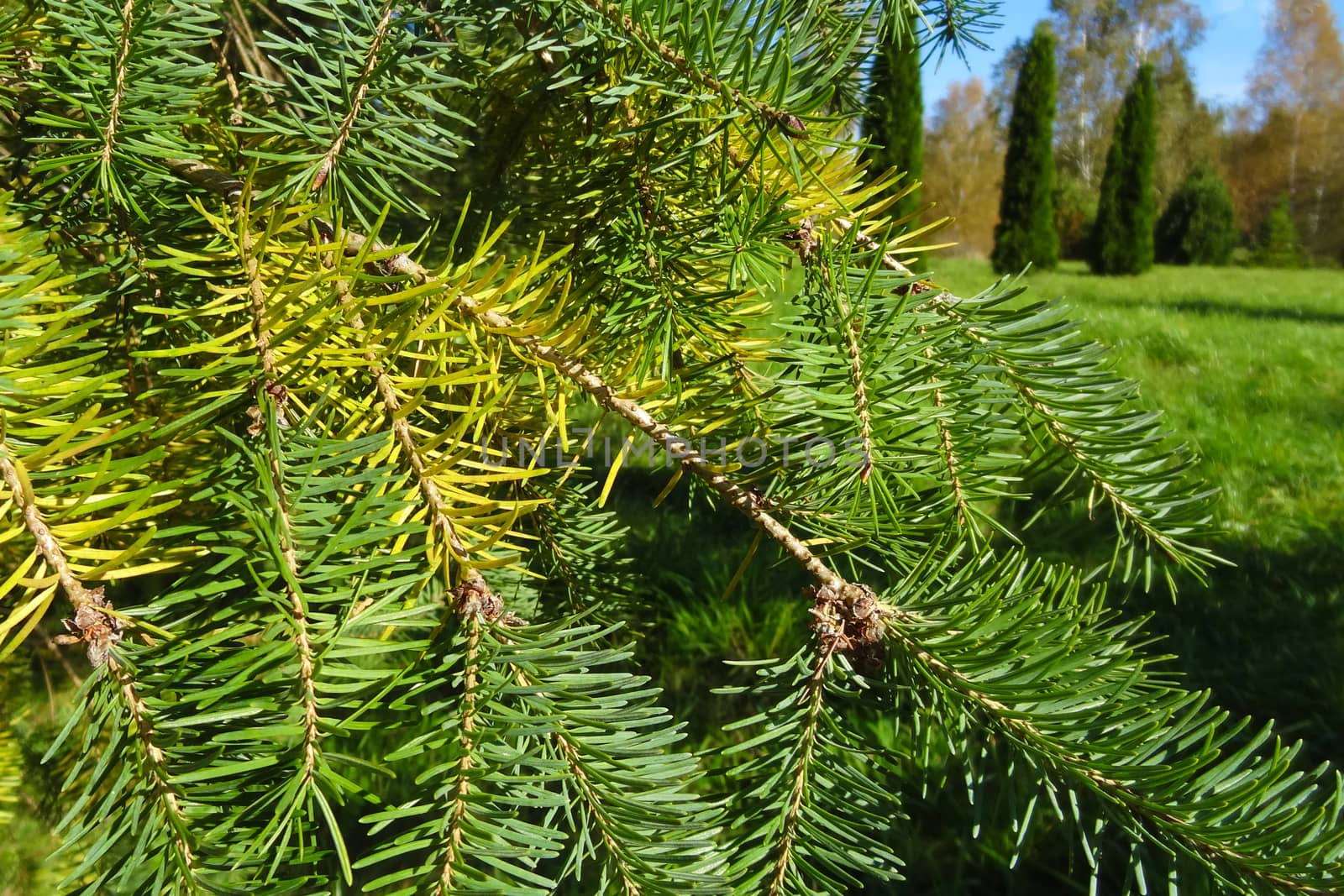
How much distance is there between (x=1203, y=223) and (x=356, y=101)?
13.5 metres

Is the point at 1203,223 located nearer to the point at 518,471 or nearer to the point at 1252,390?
the point at 1252,390

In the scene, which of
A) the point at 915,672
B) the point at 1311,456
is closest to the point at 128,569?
the point at 915,672

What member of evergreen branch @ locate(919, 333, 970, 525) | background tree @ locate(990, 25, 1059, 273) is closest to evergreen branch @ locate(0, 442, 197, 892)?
evergreen branch @ locate(919, 333, 970, 525)

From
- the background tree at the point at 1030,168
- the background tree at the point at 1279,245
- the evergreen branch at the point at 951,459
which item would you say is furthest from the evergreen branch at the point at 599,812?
the background tree at the point at 1279,245

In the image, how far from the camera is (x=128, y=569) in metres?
0.30

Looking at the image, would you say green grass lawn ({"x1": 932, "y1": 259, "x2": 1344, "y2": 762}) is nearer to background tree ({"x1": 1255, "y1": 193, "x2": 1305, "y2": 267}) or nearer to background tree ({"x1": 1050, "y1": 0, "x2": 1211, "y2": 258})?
background tree ({"x1": 1255, "y1": 193, "x2": 1305, "y2": 267})

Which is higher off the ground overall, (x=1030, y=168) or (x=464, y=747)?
(x=1030, y=168)

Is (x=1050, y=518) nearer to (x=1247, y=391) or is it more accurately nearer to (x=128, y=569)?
(x=1247, y=391)

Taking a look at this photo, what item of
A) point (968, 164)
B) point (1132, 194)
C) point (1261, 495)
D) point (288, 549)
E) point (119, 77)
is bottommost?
point (1261, 495)

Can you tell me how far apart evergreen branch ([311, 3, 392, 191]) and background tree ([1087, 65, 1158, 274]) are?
10.2 meters

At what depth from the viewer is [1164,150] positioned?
1784 centimetres

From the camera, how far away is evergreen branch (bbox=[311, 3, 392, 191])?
39cm

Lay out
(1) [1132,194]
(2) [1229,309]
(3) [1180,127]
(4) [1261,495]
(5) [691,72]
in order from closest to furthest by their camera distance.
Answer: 1. (5) [691,72]
2. (4) [1261,495]
3. (2) [1229,309]
4. (1) [1132,194]
5. (3) [1180,127]

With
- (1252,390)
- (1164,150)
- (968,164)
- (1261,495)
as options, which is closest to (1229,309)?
(1252,390)
